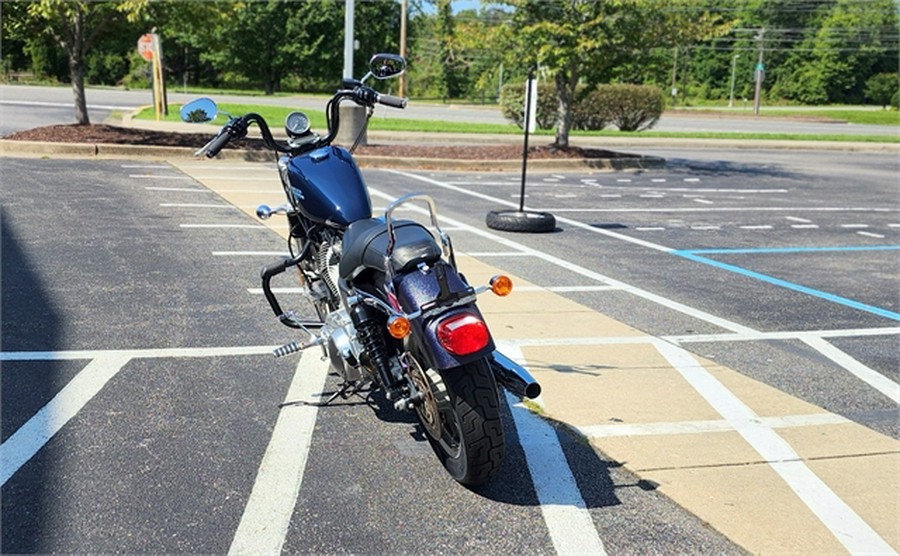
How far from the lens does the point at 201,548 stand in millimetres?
3096

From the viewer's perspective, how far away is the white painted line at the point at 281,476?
10.4 feet

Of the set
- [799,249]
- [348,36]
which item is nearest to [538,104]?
[348,36]

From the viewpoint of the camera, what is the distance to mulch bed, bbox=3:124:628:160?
16172 millimetres

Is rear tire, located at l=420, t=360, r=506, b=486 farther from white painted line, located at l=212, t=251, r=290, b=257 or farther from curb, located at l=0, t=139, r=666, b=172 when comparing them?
curb, located at l=0, t=139, r=666, b=172

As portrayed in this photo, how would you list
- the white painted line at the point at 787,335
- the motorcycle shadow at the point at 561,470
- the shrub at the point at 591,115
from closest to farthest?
the motorcycle shadow at the point at 561,470, the white painted line at the point at 787,335, the shrub at the point at 591,115

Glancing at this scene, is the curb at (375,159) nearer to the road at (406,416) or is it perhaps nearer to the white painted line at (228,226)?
the road at (406,416)

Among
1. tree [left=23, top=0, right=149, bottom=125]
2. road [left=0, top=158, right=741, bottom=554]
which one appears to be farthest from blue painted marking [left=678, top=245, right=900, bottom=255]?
tree [left=23, top=0, right=149, bottom=125]

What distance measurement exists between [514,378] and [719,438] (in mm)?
1438

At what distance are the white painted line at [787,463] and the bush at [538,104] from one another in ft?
72.6

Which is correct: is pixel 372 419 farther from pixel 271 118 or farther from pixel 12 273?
pixel 271 118

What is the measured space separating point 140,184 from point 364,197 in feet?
29.9

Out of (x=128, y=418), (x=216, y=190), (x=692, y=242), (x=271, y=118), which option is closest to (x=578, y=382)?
(x=128, y=418)

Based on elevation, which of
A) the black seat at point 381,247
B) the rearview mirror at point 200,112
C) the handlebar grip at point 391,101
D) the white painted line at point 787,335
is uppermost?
the handlebar grip at point 391,101

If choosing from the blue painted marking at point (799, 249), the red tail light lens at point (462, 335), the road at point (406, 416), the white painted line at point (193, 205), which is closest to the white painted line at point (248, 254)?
the road at point (406, 416)
